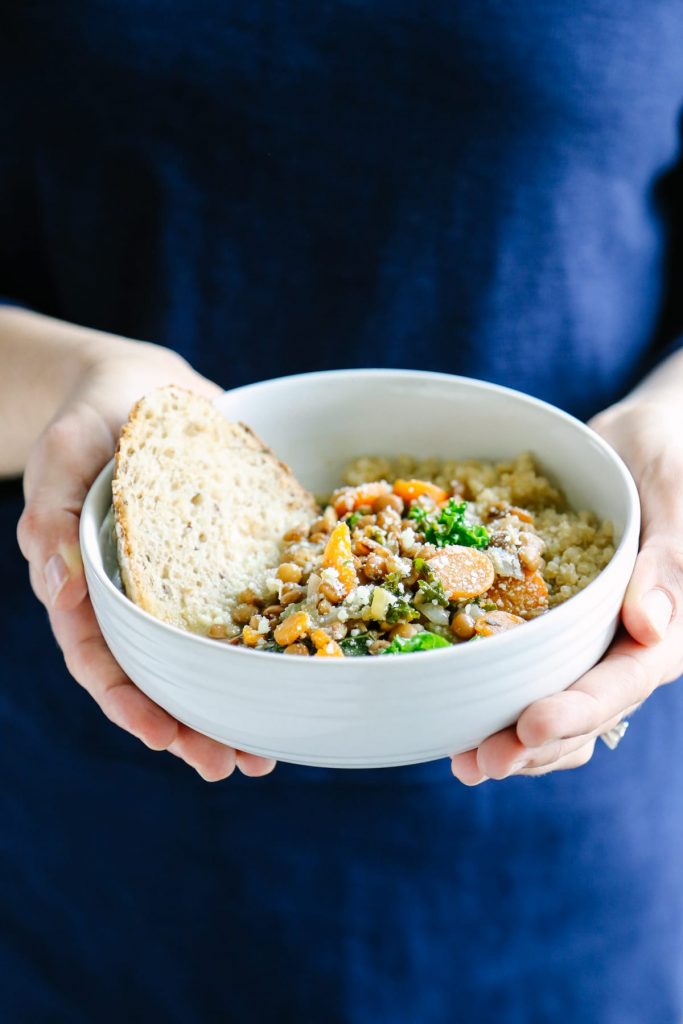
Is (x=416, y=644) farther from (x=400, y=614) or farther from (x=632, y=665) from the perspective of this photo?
(x=632, y=665)

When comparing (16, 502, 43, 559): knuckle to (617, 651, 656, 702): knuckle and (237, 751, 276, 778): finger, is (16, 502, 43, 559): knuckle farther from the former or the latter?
(617, 651, 656, 702): knuckle

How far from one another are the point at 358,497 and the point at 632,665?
41 centimetres

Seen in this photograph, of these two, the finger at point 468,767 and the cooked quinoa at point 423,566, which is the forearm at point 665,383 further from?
the finger at point 468,767

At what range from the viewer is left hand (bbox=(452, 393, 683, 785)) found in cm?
92

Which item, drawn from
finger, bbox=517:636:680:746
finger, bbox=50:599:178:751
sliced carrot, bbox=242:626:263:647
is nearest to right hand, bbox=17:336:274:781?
finger, bbox=50:599:178:751

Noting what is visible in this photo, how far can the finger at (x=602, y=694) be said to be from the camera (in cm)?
91

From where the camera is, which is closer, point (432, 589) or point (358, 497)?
point (432, 589)

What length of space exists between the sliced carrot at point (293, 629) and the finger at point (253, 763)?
15cm

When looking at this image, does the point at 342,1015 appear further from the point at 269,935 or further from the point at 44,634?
the point at 44,634

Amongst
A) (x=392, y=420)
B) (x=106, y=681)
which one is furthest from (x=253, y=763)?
(x=392, y=420)

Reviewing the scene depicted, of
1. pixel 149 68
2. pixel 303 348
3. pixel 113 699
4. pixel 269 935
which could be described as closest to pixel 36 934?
pixel 269 935

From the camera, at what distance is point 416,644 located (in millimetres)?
951

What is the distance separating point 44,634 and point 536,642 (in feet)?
3.06

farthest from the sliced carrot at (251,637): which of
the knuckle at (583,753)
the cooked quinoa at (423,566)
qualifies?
the knuckle at (583,753)
